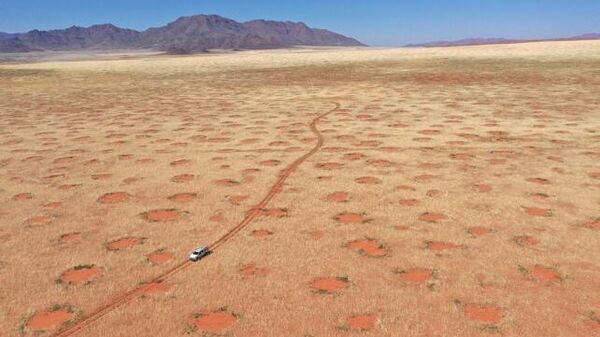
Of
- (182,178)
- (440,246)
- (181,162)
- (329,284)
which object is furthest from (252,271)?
(181,162)

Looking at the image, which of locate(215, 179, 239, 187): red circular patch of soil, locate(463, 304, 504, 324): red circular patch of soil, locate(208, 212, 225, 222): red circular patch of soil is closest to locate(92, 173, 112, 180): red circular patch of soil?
A: locate(215, 179, 239, 187): red circular patch of soil

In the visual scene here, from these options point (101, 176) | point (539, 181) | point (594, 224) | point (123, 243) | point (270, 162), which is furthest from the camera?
point (270, 162)

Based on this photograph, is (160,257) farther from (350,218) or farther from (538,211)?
(538,211)

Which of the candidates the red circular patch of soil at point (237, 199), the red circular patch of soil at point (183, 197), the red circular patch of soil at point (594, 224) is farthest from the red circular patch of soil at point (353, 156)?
the red circular patch of soil at point (594, 224)

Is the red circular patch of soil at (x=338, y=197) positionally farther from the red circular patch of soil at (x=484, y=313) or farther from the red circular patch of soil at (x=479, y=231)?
the red circular patch of soil at (x=484, y=313)

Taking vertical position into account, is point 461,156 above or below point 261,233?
above

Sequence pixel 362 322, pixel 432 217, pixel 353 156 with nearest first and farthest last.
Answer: pixel 362 322 → pixel 432 217 → pixel 353 156

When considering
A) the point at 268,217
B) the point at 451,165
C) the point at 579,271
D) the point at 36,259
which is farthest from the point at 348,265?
the point at 451,165

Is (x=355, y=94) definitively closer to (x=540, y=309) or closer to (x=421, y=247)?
(x=421, y=247)
